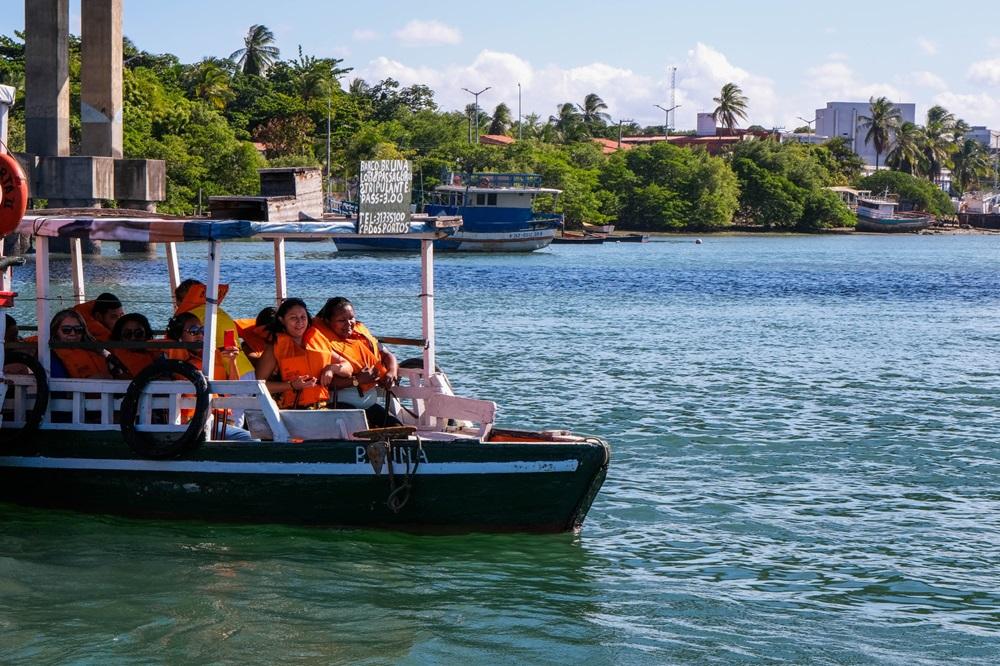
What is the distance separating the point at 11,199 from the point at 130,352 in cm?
153

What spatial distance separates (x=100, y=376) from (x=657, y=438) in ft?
22.5

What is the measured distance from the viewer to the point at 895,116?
6270 inches

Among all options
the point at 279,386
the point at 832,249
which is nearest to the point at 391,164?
the point at 279,386

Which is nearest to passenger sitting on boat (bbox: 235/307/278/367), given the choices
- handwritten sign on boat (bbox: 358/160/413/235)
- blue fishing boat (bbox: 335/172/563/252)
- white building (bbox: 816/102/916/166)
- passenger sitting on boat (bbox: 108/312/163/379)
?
passenger sitting on boat (bbox: 108/312/163/379)

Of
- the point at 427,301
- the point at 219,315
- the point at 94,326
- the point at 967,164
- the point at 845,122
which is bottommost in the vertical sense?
the point at 94,326

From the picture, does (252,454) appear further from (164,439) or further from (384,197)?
(384,197)

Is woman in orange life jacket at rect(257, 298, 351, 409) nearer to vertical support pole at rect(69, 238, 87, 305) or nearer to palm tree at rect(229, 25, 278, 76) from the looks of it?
vertical support pole at rect(69, 238, 87, 305)

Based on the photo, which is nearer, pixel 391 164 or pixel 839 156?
pixel 391 164

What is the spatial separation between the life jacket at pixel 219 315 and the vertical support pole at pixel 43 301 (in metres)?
1.01

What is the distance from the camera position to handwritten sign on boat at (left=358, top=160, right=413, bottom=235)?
384 inches

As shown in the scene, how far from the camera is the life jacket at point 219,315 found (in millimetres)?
10734

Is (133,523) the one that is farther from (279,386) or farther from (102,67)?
(102,67)

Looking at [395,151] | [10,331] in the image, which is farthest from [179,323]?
[395,151]

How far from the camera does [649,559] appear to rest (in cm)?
1037
